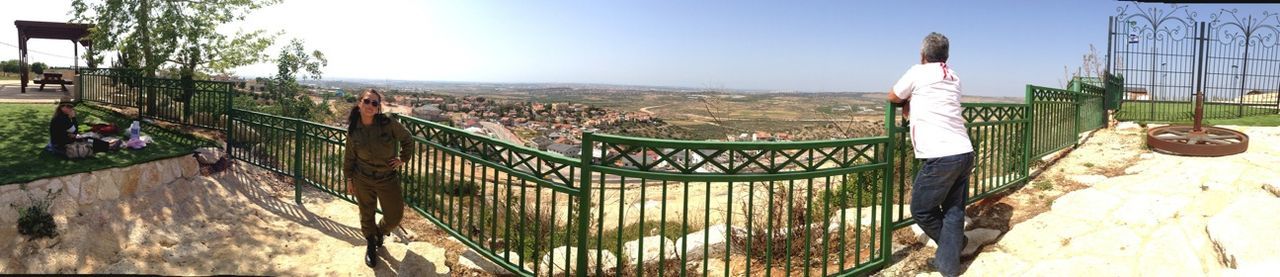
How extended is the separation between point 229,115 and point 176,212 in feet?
7.72

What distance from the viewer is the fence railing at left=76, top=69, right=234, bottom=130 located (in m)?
10.1

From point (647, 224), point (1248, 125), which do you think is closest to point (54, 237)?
point (647, 224)

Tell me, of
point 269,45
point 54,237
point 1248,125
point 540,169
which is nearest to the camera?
point 540,169

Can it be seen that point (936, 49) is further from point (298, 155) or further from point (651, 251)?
point (298, 155)

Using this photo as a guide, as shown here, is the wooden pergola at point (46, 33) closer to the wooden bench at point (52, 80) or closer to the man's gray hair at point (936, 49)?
the wooden bench at point (52, 80)

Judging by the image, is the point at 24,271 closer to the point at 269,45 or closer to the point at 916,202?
the point at 916,202

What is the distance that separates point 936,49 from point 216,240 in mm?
6659

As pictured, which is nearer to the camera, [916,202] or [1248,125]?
[916,202]

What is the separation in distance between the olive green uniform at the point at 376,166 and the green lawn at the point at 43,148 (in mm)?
3745

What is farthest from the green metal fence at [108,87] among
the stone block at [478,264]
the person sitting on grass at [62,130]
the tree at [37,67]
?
the tree at [37,67]

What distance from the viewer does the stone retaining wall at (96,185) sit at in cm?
573

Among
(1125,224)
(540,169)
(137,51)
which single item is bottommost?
(1125,224)

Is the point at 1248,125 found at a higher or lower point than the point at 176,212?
higher

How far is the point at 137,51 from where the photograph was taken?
12.6 meters
